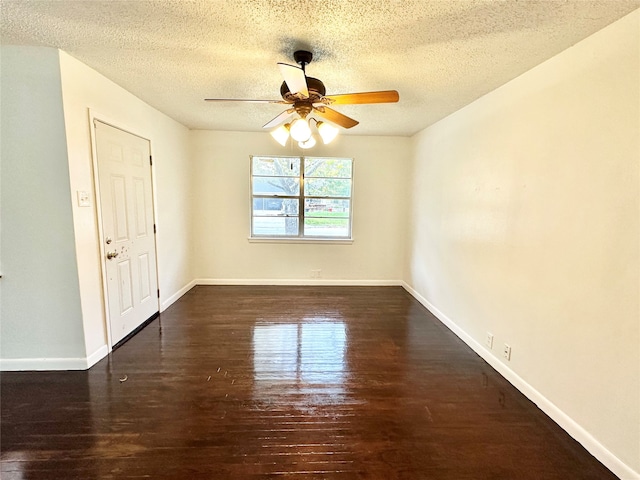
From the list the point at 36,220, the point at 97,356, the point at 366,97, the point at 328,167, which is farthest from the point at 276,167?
the point at 97,356

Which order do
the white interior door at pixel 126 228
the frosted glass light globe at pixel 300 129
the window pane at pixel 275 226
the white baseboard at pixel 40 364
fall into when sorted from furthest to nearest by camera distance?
the window pane at pixel 275 226 < the white interior door at pixel 126 228 < the white baseboard at pixel 40 364 < the frosted glass light globe at pixel 300 129

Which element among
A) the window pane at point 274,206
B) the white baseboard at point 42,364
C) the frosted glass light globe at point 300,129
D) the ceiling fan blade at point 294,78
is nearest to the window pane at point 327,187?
the window pane at point 274,206

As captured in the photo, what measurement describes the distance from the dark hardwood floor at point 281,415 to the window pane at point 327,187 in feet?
7.91

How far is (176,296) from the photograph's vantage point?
4102 millimetres

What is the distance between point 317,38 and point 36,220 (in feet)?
7.89

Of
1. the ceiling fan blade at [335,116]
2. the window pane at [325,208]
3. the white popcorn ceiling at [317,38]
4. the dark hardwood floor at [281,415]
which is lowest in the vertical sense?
the dark hardwood floor at [281,415]

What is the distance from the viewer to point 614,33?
5.29ft

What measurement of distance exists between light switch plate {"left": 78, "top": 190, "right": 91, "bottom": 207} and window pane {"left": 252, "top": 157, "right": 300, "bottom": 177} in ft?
8.47

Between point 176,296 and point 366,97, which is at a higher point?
point 366,97

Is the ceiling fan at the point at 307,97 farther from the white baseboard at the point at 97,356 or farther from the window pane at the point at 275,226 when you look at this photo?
the window pane at the point at 275,226

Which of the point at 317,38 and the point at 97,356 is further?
the point at 97,356

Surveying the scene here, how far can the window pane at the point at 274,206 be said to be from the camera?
4.79 metres

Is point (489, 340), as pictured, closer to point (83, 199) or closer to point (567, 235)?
point (567, 235)

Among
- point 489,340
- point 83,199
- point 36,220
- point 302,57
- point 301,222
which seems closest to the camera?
point 302,57
